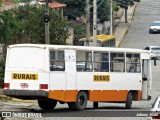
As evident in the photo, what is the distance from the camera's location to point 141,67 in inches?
1432

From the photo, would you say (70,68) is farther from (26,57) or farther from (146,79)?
(146,79)

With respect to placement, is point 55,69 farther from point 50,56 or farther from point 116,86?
point 116,86

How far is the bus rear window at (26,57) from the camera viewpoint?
3042cm

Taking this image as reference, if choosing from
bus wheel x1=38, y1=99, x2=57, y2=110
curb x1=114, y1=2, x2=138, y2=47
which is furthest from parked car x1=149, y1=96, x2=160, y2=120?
curb x1=114, y1=2, x2=138, y2=47

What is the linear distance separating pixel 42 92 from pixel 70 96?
1.82 metres

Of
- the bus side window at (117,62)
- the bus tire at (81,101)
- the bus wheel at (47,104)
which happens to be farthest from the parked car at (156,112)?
the bus side window at (117,62)

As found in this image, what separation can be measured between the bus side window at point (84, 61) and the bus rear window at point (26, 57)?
88.2 inches

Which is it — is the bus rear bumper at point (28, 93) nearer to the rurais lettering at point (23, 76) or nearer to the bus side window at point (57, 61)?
the rurais lettering at point (23, 76)

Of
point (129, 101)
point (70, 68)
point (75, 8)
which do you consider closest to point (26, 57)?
point (70, 68)

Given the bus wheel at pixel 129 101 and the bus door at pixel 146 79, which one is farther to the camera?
the bus door at pixel 146 79

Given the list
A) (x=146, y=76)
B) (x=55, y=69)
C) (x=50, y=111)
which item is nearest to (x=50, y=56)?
(x=55, y=69)

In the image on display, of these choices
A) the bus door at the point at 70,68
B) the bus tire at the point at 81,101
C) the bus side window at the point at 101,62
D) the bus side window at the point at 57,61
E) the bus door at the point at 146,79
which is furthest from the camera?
the bus door at the point at 146,79

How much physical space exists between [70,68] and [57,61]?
910 millimetres

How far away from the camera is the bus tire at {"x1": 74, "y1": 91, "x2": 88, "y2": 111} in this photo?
3203 cm
